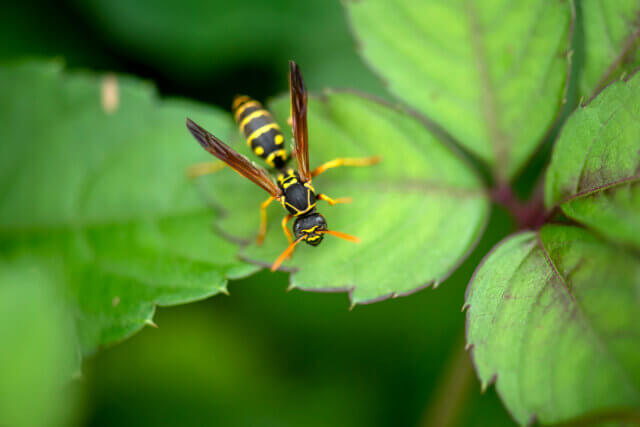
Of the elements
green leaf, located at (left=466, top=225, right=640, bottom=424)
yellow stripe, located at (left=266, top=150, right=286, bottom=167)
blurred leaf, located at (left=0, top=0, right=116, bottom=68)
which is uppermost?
blurred leaf, located at (left=0, top=0, right=116, bottom=68)

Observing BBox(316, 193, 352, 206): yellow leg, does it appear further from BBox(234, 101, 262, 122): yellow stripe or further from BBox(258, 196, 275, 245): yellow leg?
BBox(234, 101, 262, 122): yellow stripe

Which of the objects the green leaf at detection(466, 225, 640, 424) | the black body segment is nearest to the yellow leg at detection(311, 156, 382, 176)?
the black body segment

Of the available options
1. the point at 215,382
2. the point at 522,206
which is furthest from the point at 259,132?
the point at 215,382

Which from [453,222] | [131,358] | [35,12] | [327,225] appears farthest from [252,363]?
[35,12]

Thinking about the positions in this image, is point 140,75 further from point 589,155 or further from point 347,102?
point 589,155

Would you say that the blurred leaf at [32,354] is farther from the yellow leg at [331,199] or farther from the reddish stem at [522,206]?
the reddish stem at [522,206]
